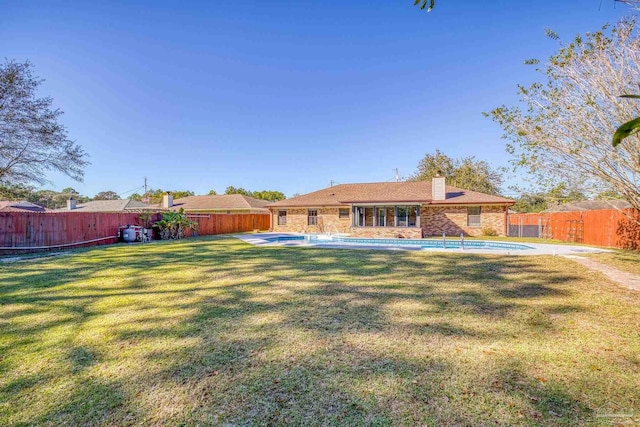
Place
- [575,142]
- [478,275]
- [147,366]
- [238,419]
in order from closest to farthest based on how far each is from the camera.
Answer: [238,419]
[147,366]
[478,275]
[575,142]

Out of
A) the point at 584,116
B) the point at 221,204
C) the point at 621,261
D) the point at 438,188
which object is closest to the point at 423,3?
the point at 584,116

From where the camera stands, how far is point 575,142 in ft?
31.6

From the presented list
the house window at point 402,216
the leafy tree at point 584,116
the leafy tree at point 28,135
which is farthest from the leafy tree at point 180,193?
the leafy tree at point 584,116

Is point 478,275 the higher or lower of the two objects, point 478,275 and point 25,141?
the lower

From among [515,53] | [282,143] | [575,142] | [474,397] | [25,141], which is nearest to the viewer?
[474,397]

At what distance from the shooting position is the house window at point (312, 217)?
25.1m

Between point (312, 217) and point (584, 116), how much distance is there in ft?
60.3

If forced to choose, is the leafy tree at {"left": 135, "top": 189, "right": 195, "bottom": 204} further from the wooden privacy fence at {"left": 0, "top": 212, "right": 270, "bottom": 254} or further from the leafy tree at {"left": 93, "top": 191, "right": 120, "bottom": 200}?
the wooden privacy fence at {"left": 0, "top": 212, "right": 270, "bottom": 254}

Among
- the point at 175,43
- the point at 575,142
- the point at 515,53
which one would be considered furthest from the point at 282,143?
the point at 575,142

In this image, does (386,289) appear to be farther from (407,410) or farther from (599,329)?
(407,410)

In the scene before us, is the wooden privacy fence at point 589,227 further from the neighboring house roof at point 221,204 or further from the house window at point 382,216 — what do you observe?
the neighboring house roof at point 221,204

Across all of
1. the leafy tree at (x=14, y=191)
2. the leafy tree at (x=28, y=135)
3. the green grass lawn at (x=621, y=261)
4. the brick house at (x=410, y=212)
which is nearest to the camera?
the green grass lawn at (x=621, y=261)

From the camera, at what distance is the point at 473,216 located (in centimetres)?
2136

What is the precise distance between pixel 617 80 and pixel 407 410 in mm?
11194
